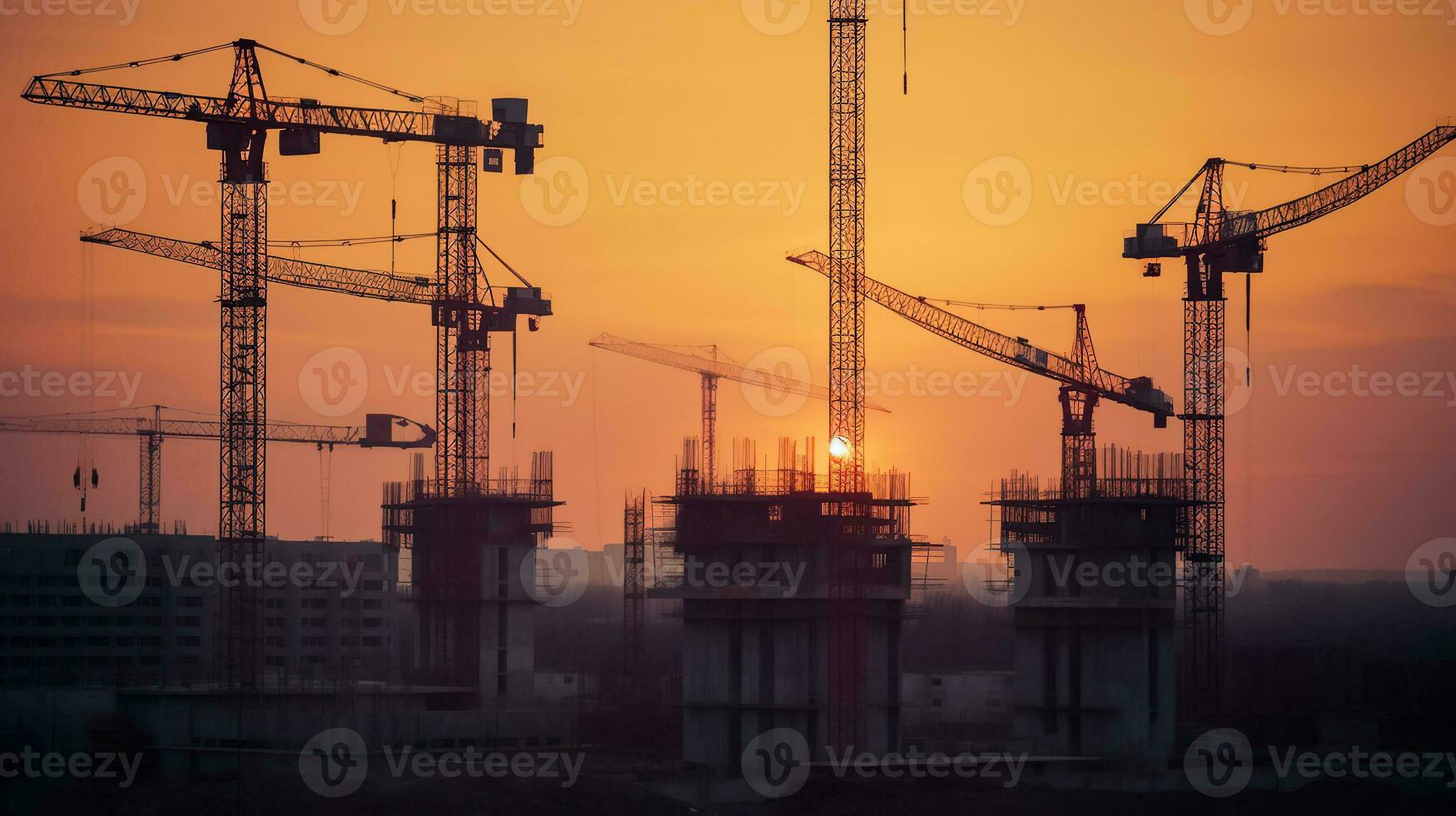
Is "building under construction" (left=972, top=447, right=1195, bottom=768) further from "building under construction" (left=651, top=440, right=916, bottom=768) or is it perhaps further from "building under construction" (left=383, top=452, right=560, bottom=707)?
"building under construction" (left=383, top=452, right=560, bottom=707)

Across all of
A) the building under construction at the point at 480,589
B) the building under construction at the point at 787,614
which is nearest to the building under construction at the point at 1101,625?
the building under construction at the point at 787,614

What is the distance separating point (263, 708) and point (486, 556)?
19.4m

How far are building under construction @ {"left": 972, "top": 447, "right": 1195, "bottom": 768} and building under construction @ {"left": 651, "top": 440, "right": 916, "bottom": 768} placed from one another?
736cm

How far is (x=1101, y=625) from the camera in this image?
341ft

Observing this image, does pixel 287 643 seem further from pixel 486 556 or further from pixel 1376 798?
pixel 1376 798

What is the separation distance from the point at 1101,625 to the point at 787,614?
15.9 m

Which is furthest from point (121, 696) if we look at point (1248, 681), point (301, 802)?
point (1248, 681)

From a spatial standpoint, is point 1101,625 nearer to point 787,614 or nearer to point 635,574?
point 787,614

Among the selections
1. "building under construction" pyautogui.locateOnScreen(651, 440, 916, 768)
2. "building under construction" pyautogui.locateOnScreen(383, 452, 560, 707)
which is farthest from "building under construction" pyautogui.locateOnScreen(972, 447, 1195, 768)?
"building under construction" pyautogui.locateOnScreen(383, 452, 560, 707)

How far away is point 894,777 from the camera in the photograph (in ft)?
317

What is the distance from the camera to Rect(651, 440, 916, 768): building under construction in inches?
3967

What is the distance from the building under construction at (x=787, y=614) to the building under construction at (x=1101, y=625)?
736cm

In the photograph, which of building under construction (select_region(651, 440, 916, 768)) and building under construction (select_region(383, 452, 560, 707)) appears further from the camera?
building under construction (select_region(383, 452, 560, 707))

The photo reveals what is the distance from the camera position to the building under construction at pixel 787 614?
100750mm
